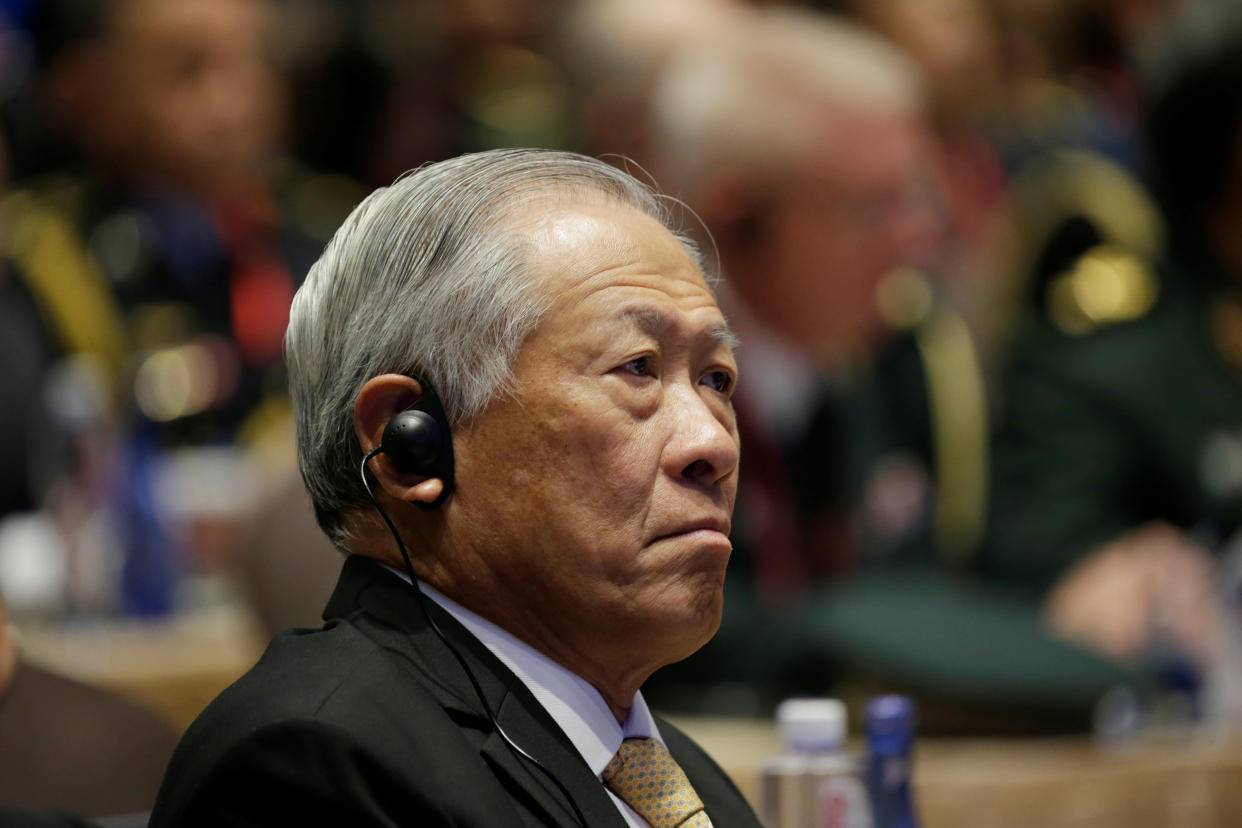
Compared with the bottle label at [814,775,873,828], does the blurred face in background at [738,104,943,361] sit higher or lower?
higher

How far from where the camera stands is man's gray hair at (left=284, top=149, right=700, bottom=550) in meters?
1.45

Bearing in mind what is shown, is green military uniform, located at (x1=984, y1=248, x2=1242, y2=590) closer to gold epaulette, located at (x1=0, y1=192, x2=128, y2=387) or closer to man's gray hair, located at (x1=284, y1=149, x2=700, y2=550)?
gold epaulette, located at (x1=0, y1=192, x2=128, y2=387)

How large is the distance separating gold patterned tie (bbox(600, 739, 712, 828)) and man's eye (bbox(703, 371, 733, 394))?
0.34 meters

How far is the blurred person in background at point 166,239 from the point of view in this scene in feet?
12.0

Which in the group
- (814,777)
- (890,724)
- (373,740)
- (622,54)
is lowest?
(814,777)

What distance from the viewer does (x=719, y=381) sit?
162 centimetres

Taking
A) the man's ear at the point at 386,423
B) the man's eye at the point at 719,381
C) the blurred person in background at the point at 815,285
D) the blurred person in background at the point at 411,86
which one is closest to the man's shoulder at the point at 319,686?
the man's ear at the point at 386,423

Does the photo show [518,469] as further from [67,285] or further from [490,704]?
[67,285]

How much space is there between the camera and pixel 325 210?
4.93 metres

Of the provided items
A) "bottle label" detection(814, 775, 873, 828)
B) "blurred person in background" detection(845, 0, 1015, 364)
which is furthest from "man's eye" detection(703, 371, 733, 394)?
"blurred person in background" detection(845, 0, 1015, 364)

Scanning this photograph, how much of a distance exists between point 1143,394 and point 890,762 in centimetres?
194

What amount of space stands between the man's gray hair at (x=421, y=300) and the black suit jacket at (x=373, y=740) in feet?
0.49

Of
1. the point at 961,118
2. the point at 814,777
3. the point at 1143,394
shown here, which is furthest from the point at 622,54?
the point at 814,777

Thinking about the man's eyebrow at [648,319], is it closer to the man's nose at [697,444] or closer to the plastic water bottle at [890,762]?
the man's nose at [697,444]
